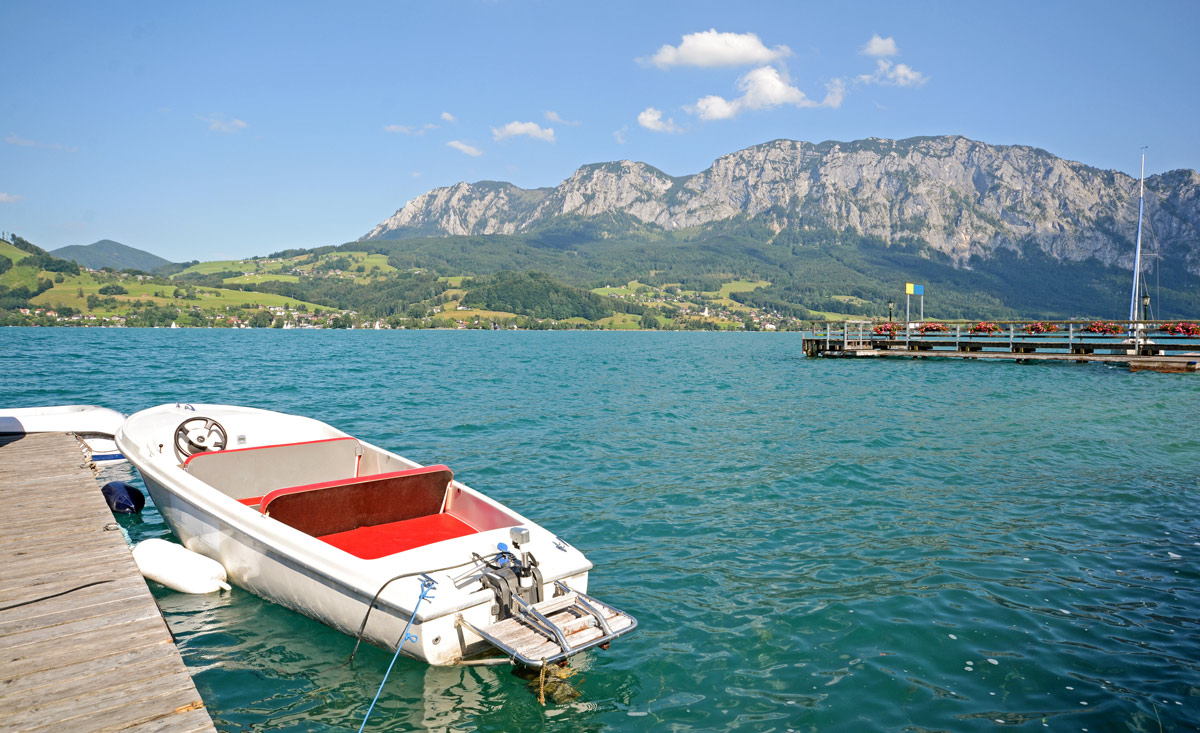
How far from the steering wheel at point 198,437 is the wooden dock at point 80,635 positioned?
1385mm

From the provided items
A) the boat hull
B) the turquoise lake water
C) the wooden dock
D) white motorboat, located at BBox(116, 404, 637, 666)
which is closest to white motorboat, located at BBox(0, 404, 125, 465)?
white motorboat, located at BBox(116, 404, 637, 666)

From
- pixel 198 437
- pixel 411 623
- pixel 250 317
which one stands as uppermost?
pixel 250 317

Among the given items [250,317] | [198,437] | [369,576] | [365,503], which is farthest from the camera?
[250,317]

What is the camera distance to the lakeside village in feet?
431

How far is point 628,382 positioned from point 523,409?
43.8 feet

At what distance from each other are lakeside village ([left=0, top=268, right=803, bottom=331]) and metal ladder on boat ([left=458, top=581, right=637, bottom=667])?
14908cm

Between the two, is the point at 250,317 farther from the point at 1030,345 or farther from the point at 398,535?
the point at 398,535

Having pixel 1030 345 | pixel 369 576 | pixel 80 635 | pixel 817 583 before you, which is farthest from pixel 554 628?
pixel 1030 345

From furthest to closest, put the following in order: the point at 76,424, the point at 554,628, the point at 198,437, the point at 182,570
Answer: the point at 76,424, the point at 198,437, the point at 182,570, the point at 554,628

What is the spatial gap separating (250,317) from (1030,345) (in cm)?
14680

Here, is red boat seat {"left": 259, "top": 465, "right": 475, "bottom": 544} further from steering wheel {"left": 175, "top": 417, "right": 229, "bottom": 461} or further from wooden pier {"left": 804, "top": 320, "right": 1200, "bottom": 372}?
wooden pier {"left": 804, "top": 320, "right": 1200, "bottom": 372}

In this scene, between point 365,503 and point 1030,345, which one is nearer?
point 365,503

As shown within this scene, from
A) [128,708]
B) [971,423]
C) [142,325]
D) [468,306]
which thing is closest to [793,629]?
[128,708]

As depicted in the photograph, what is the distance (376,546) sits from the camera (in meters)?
7.64
